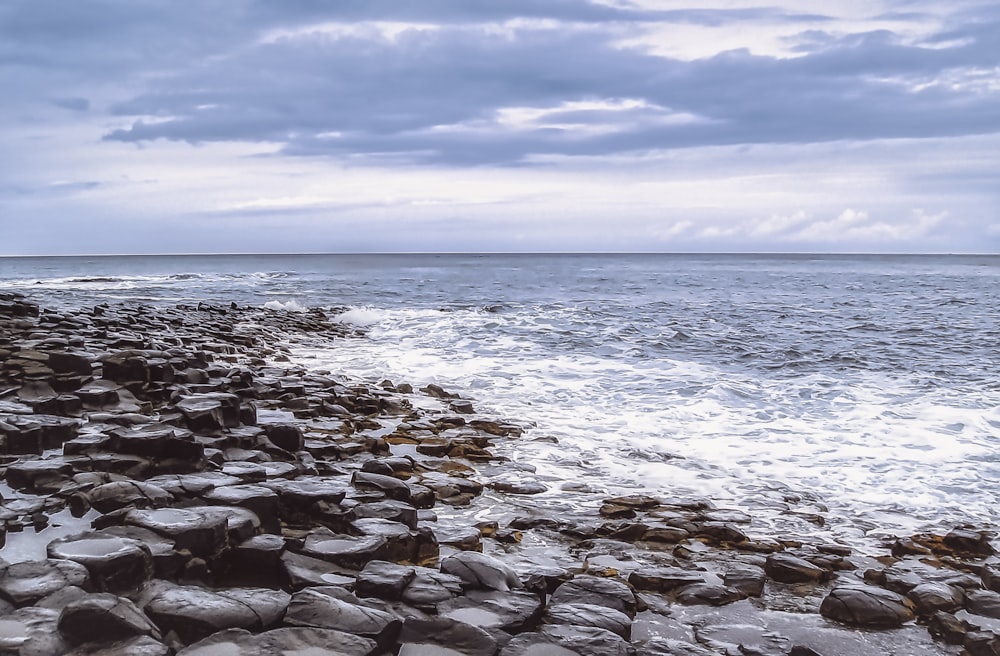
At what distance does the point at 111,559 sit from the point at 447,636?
1563mm

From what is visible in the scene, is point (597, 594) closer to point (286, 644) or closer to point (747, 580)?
point (747, 580)

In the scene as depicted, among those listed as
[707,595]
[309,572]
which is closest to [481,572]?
[309,572]

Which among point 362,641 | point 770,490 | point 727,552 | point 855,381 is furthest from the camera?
point 855,381

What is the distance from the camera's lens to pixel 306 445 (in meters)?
6.68

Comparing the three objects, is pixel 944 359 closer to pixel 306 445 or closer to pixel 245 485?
pixel 306 445

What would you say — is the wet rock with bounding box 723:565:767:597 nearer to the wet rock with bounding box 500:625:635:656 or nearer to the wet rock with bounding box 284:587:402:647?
the wet rock with bounding box 500:625:635:656

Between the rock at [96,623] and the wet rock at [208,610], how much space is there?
0.14 meters

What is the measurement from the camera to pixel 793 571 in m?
4.66

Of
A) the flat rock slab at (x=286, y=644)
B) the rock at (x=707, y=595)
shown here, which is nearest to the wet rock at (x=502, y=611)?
the flat rock slab at (x=286, y=644)

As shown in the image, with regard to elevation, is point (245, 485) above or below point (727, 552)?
above

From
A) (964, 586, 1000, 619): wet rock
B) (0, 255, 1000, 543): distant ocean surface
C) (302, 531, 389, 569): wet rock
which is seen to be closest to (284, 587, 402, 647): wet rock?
(302, 531, 389, 569): wet rock

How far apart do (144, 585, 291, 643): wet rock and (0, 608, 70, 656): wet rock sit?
0.35 metres

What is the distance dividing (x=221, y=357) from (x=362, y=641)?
1057 cm

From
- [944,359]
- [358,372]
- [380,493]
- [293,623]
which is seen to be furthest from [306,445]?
[944,359]
